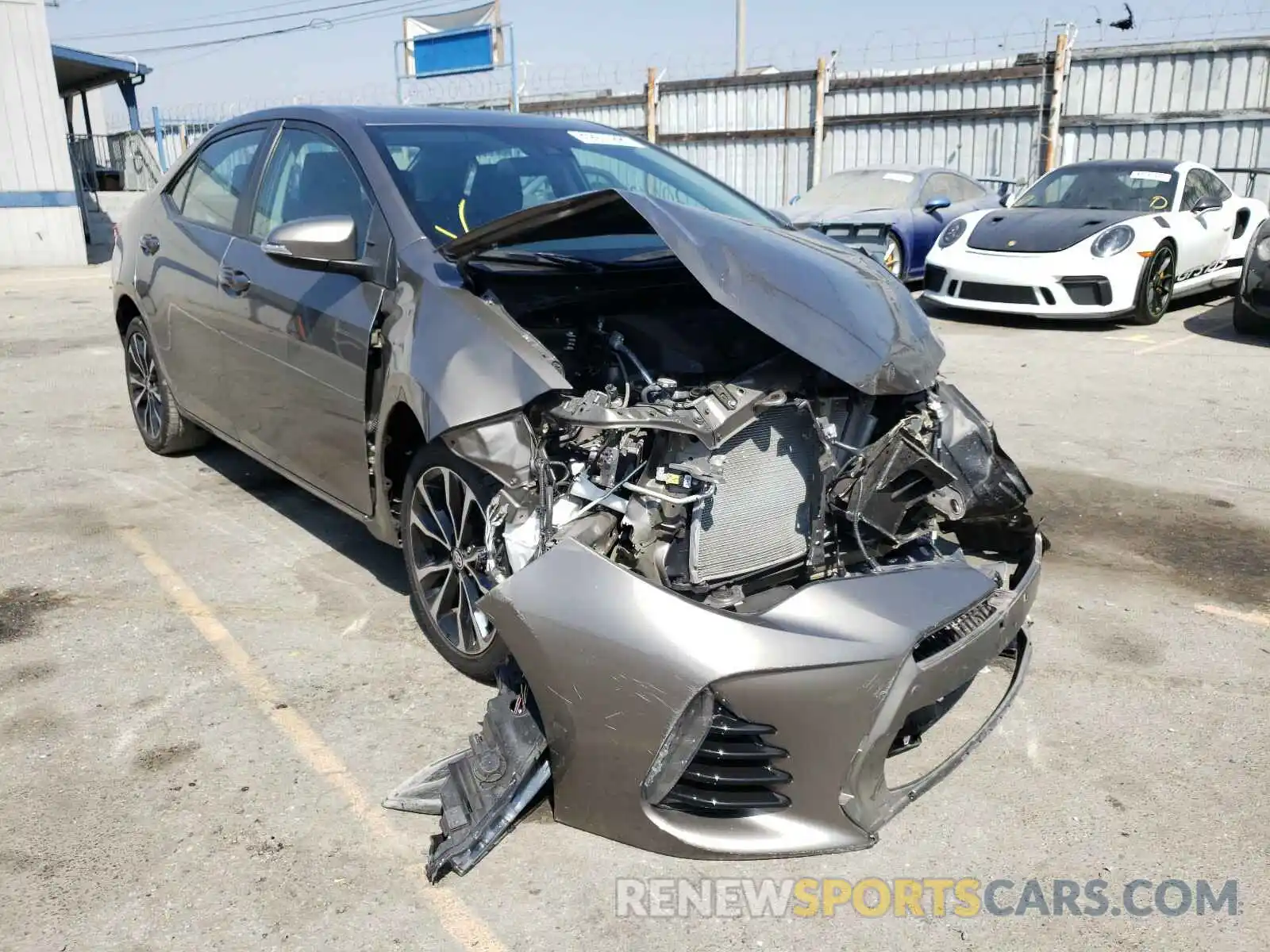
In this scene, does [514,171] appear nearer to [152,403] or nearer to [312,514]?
[312,514]

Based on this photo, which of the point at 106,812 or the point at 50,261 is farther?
the point at 50,261

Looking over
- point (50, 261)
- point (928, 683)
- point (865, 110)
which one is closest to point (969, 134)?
point (865, 110)

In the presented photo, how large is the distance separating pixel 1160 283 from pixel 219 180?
8130 millimetres

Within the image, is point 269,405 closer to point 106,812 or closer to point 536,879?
point 106,812

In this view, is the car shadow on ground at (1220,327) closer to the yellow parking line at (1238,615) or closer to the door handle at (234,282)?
the yellow parking line at (1238,615)

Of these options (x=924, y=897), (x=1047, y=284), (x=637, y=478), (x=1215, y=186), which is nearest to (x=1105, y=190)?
(x=1215, y=186)

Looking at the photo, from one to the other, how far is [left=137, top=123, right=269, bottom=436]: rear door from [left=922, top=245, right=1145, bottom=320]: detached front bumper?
22.4 feet

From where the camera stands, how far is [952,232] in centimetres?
1015

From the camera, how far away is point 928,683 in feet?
8.01

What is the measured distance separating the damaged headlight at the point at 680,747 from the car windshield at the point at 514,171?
1.64 metres

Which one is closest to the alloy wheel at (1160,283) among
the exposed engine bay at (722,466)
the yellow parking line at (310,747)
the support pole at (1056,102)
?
the support pole at (1056,102)

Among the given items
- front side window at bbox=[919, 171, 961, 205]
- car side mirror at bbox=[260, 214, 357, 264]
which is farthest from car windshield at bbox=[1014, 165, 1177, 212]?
car side mirror at bbox=[260, 214, 357, 264]

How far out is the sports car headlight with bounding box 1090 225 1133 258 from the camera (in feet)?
29.8

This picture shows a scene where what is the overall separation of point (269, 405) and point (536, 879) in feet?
7.50
